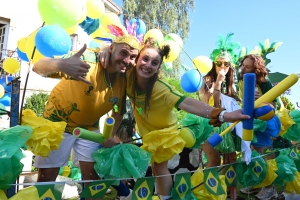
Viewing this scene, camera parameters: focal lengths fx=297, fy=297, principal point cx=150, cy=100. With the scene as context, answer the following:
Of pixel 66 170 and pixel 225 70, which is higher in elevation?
pixel 225 70

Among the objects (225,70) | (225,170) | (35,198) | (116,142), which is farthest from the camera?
(225,70)

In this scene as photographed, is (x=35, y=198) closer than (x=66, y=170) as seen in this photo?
Yes

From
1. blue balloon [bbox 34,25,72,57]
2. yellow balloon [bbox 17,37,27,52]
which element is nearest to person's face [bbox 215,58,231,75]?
blue balloon [bbox 34,25,72,57]

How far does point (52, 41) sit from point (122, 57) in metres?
0.48

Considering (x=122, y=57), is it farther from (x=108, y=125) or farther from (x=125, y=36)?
(x=108, y=125)

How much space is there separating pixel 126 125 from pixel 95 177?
1.17 metres

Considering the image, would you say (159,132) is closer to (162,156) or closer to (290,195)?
(162,156)

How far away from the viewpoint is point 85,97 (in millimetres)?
2078

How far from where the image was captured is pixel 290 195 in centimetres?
301

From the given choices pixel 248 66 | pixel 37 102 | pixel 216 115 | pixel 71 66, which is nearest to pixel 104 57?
pixel 71 66

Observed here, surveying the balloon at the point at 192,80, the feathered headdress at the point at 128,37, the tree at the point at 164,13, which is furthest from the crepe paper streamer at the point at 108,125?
the tree at the point at 164,13

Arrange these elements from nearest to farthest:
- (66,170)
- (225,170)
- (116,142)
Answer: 1. (116,142)
2. (225,170)
3. (66,170)

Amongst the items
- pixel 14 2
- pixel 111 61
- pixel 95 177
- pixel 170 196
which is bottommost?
pixel 170 196

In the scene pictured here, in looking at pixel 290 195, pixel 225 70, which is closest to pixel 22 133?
pixel 225 70
